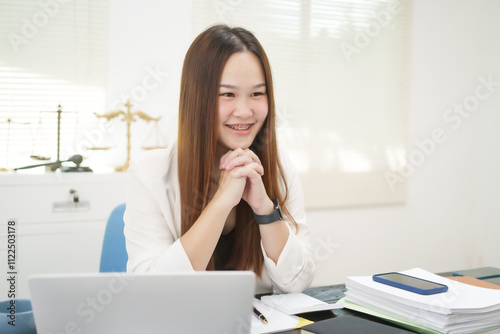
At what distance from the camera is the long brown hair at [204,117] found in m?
1.44

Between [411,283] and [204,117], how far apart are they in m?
0.74

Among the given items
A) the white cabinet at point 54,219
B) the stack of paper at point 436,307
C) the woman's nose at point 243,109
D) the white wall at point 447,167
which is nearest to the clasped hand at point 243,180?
the woman's nose at point 243,109

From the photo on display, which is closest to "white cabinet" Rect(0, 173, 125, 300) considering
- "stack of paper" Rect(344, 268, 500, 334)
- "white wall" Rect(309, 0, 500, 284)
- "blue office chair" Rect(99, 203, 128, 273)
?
Result: "blue office chair" Rect(99, 203, 128, 273)

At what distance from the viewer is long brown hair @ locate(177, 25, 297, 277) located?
1439mm

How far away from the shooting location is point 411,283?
1158 millimetres

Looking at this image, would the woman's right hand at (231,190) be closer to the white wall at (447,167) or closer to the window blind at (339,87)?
the window blind at (339,87)

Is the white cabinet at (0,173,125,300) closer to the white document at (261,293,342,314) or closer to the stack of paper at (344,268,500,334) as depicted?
the white document at (261,293,342,314)

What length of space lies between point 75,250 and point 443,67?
3.25 metres

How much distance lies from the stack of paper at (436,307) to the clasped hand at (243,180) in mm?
418

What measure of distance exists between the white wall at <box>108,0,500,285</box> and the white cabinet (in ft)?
5.44

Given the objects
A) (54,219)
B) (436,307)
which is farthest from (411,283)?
(54,219)

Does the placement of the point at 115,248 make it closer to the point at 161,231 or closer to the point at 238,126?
the point at 161,231

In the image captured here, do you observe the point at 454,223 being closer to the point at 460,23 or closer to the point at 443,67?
the point at 443,67

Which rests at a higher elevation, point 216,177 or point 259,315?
point 216,177
